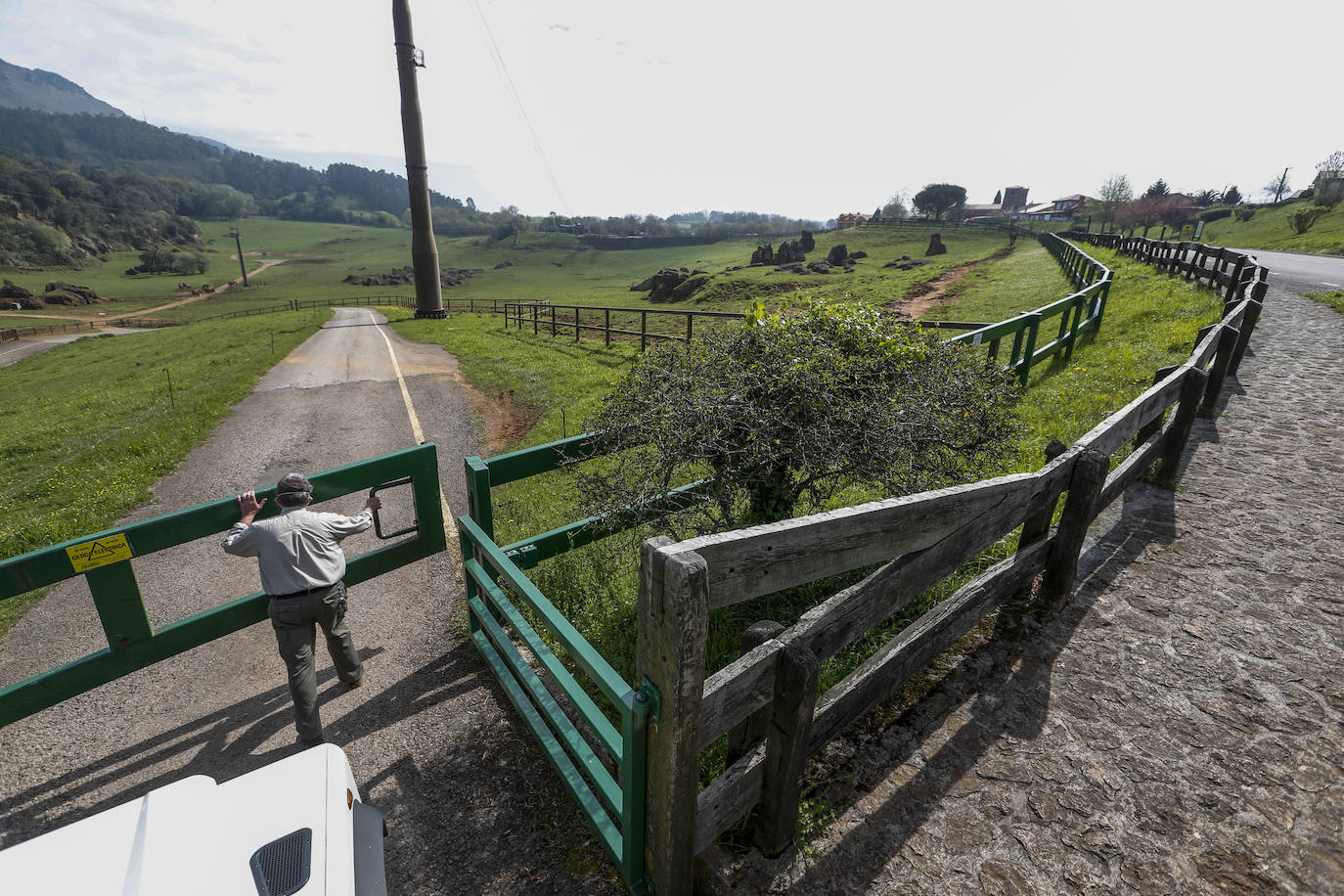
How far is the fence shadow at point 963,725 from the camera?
2.50 metres

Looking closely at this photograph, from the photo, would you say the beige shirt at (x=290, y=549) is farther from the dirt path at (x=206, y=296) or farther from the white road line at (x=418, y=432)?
the dirt path at (x=206, y=296)

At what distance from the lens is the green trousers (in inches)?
149

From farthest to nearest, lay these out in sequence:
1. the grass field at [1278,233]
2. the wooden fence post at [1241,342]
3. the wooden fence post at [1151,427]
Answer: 1. the grass field at [1278,233]
2. the wooden fence post at [1241,342]
3. the wooden fence post at [1151,427]

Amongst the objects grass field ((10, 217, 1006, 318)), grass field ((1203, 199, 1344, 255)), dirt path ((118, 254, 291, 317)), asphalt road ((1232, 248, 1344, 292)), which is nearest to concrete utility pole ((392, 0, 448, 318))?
grass field ((10, 217, 1006, 318))

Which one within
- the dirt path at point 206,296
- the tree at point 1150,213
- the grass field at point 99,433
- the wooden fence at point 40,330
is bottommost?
the dirt path at point 206,296

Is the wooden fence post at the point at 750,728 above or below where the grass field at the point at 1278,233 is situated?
below

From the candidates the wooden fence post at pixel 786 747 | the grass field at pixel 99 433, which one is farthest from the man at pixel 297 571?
the grass field at pixel 99 433

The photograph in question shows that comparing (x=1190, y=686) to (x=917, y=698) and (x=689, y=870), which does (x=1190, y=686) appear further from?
(x=689, y=870)

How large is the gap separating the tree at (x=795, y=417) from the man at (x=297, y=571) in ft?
5.90

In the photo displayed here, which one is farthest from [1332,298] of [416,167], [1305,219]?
[1305,219]

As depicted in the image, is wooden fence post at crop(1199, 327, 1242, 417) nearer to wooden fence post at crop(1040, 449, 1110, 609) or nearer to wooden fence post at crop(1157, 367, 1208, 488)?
wooden fence post at crop(1157, 367, 1208, 488)

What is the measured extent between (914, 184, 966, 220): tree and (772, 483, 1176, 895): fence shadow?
124330 millimetres

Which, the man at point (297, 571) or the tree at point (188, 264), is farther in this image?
the tree at point (188, 264)

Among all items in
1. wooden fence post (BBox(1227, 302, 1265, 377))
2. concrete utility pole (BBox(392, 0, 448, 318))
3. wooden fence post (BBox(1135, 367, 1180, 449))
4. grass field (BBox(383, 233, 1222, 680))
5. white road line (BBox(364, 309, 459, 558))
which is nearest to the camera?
grass field (BBox(383, 233, 1222, 680))
